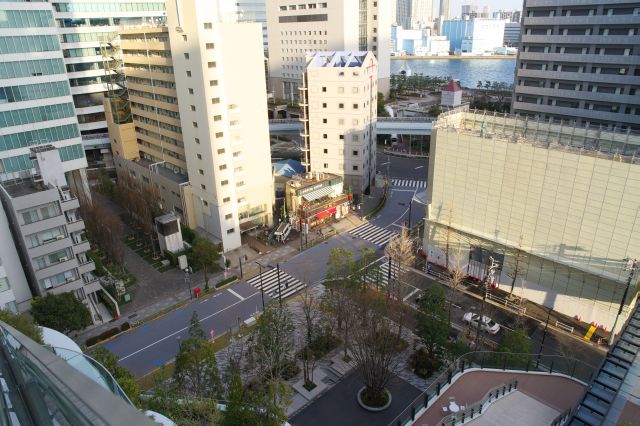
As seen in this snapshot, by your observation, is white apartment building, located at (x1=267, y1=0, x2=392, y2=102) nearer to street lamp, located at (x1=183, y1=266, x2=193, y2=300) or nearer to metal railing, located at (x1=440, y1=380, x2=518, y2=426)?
street lamp, located at (x1=183, y1=266, x2=193, y2=300)

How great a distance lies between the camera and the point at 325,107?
4366 centimetres

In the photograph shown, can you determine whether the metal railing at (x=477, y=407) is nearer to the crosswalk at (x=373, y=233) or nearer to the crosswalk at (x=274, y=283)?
the crosswalk at (x=274, y=283)

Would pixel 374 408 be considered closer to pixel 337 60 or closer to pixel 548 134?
pixel 548 134

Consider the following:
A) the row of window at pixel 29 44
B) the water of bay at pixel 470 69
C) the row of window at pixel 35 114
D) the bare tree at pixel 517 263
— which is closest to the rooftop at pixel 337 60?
the row of window at pixel 29 44

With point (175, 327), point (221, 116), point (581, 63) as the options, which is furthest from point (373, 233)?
point (581, 63)

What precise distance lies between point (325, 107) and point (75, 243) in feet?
84.8

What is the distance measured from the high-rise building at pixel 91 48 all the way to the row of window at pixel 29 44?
13442 mm

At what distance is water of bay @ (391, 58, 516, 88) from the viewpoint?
14612 cm

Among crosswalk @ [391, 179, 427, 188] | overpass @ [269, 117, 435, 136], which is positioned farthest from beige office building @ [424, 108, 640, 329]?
overpass @ [269, 117, 435, 136]

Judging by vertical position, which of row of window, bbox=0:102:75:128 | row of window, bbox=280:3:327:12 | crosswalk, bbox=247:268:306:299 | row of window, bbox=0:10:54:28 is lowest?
crosswalk, bbox=247:268:306:299

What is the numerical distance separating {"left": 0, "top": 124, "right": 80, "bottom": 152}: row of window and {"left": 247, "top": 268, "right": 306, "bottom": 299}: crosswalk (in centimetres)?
2241

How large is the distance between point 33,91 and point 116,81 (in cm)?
1304

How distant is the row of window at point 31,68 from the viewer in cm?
3488

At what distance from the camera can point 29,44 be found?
118 feet
